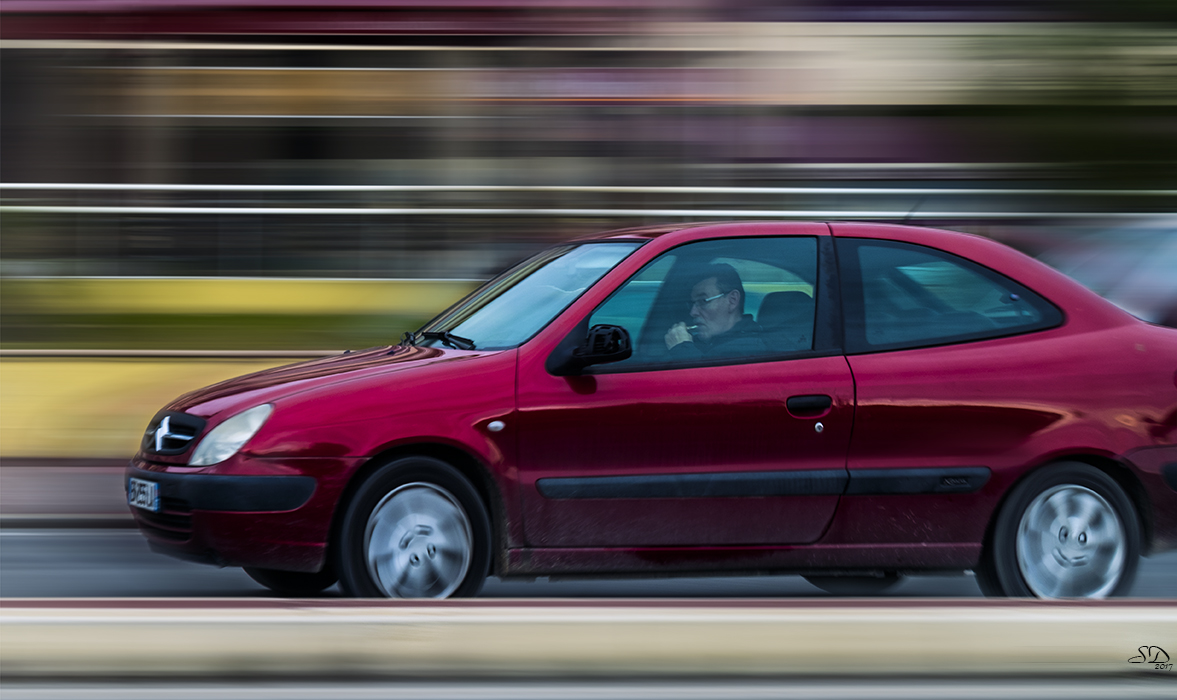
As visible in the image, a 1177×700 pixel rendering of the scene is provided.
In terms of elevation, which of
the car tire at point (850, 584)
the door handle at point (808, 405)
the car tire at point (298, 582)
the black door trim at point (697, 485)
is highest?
the door handle at point (808, 405)

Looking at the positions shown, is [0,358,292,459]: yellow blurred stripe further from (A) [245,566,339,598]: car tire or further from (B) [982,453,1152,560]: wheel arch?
(B) [982,453,1152,560]: wheel arch

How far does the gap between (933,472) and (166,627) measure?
3091 mm

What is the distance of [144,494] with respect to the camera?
5.32 meters

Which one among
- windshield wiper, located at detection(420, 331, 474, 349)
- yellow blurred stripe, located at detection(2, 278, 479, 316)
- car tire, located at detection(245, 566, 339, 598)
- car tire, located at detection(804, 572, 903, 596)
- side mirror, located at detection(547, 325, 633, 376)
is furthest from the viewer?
yellow blurred stripe, located at detection(2, 278, 479, 316)

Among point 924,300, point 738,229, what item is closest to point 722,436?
point 738,229

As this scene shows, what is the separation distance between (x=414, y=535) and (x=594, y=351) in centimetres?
88

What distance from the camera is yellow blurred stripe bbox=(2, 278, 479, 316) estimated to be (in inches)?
456

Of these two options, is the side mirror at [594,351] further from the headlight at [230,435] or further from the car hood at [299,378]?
the headlight at [230,435]

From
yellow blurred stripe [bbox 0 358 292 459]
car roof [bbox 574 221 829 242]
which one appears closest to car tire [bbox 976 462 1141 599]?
car roof [bbox 574 221 829 242]

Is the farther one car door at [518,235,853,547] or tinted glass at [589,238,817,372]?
tinted glass at [589,238,817,372]

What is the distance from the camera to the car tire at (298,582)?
5.70 metres

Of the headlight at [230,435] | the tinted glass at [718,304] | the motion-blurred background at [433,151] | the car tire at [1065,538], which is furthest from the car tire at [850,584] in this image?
the motion-blurred background at [433,151]

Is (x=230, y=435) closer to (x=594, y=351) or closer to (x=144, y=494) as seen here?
(x=144, y=494)

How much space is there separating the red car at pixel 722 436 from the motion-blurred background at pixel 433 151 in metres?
5.81
